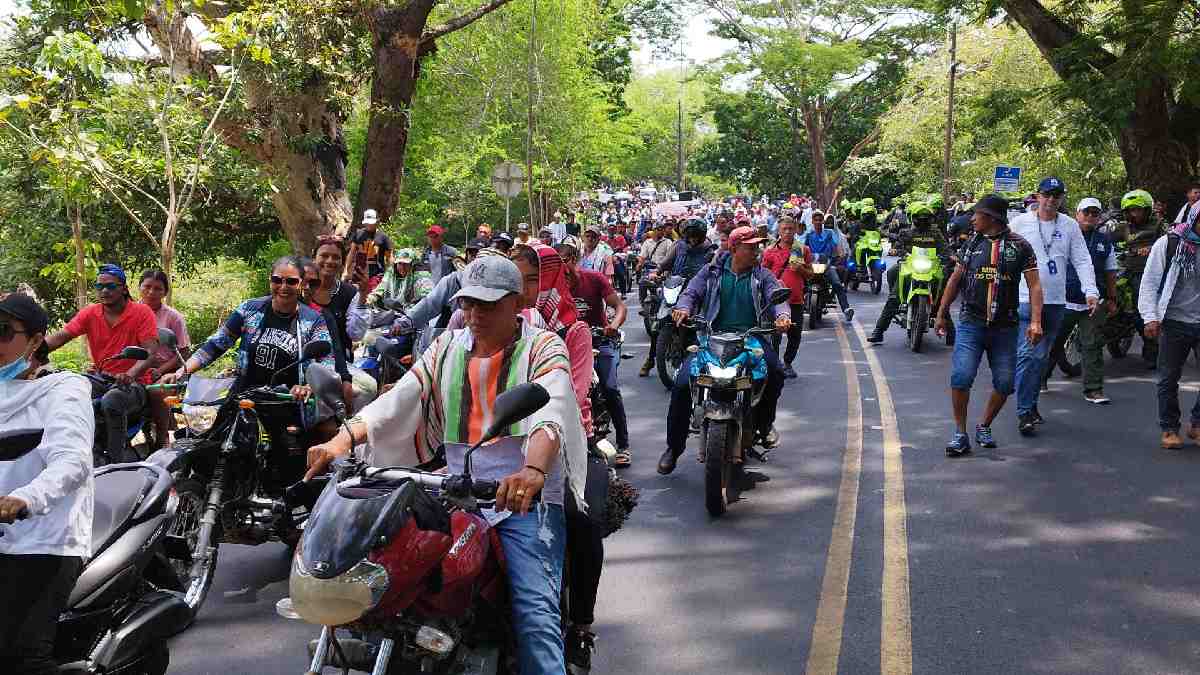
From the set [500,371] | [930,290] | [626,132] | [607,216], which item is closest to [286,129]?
[930,290]

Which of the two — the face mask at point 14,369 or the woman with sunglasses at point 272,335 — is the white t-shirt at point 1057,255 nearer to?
the woman with sunglasses at point 272,335

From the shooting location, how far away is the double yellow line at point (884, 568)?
5133mm

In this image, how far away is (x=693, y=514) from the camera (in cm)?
763

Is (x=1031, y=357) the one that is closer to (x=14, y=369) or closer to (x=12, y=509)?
(x=14, y=369)

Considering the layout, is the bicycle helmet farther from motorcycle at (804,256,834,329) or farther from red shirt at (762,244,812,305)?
motorcycle at (804,256,834,329)

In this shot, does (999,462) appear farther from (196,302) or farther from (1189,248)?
(196,302)

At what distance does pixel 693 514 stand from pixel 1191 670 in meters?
3.35

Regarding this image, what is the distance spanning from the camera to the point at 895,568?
634 cm

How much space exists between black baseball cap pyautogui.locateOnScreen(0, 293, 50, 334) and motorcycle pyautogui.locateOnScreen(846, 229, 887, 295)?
20.7 m

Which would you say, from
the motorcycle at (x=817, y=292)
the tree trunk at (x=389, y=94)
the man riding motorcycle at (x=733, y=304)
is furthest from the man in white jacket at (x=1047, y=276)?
the tree trunk at (x=389, y=94)

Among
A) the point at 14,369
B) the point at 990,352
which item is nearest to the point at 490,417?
the point at 14,369

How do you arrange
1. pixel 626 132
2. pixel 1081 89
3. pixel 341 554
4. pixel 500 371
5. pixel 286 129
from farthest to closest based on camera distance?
pixel 626 132 → pixel 286 129 → pixel 1081 89 → pixel 500 371 → pixel 341 554

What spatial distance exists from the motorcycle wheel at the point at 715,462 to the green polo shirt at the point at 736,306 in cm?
116

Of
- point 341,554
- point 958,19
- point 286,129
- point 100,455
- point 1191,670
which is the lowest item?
point 1191,670
